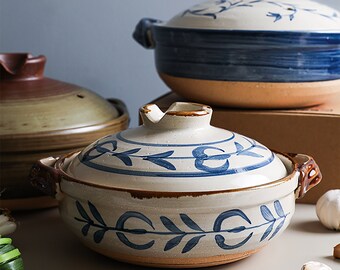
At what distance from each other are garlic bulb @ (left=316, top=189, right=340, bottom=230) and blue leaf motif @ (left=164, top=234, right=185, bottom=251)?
0.26 m

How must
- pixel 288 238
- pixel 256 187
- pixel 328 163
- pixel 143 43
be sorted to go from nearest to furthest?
pixel 256 187 → pixel 288 238 → pixel 328 163 → pixel 143 43

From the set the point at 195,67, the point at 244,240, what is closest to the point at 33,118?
the point at 195,67

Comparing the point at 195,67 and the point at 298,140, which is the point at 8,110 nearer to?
the point at 195,67

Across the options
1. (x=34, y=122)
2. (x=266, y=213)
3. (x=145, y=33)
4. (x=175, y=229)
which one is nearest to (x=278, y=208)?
(x=266, y=213)

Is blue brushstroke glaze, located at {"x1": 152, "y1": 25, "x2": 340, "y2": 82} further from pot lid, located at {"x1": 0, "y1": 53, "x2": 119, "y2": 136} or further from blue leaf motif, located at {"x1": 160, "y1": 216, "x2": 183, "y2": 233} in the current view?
blue leaf motif, located at {"x1": 160, "y1": 216, "x2": 183, "y2": 233}

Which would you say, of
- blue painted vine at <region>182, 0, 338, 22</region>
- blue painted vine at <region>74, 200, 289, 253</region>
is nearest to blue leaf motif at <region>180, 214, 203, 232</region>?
blue painted vine at <region>74, 200, 289, 253</region>

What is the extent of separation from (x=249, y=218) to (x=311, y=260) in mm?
128

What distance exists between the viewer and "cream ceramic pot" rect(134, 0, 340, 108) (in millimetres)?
896

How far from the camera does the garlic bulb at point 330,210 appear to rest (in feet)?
2.75

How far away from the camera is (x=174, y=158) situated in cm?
69

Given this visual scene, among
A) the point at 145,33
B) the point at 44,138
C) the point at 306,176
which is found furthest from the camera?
the point at 145,33

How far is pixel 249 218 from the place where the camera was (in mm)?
679

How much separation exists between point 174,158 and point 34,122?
0.91 ft

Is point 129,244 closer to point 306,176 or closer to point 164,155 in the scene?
point 164,155
